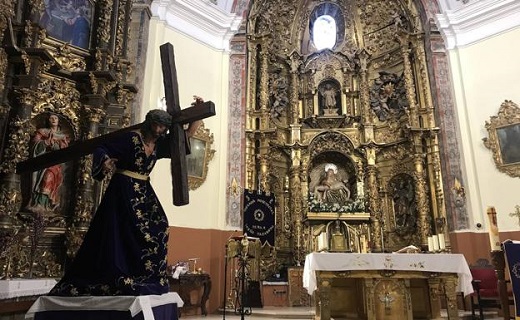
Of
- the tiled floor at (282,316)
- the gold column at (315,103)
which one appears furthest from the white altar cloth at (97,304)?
the gold column at (315,103)

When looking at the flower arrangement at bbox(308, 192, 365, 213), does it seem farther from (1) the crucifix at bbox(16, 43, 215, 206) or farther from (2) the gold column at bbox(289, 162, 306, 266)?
(1) the crucifix at bbox(16, 43, 215, 206)

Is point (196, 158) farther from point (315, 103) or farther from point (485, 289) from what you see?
point (485, 289)

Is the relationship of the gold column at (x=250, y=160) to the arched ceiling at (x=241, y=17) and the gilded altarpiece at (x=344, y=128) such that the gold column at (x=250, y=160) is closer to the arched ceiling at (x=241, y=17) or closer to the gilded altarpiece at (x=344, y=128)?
the gilded altarpiece at (x=344, y=128)

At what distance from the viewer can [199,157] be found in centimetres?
1002

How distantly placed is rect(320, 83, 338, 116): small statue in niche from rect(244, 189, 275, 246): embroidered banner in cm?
405

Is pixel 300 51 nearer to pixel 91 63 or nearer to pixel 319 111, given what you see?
Answer: pixel 319 111

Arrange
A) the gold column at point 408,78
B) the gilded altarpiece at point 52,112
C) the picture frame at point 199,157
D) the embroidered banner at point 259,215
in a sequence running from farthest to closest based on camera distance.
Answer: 1. the gold column at point 408,78
2. the embroidered banner at point 259,215
3. the picture frame at point 199,157
4. the gilded altarpiece at point 52,112

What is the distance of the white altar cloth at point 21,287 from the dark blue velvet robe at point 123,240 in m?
1.52

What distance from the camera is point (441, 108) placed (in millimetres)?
10789

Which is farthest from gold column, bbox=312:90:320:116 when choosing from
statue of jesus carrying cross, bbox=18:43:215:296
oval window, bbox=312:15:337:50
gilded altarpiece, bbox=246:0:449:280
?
statue of jesus carrying cross, bbox=18:43:215:296

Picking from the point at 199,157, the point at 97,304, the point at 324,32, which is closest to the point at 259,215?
the point at 199,157

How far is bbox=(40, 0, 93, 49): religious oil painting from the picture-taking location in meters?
7.35

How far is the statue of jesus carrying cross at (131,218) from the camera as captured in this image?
274cm

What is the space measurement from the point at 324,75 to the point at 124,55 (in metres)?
7.04
